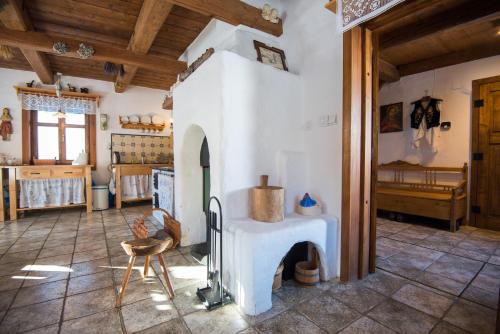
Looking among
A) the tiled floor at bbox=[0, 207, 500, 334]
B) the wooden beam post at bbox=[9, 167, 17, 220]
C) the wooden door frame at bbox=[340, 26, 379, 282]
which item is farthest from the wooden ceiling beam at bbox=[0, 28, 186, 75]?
the wooden door frame at bbox=[340, 26, 379, 282]

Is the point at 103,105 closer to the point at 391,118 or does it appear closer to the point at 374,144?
the point at 374,144

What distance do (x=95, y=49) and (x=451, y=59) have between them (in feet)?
17.7

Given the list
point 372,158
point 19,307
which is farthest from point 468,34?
point 19,307

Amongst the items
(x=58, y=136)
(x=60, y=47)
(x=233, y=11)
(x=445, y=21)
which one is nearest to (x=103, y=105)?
(x=58, y=136)

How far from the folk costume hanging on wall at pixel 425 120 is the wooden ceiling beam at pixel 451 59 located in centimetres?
51

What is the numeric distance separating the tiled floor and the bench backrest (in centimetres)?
116

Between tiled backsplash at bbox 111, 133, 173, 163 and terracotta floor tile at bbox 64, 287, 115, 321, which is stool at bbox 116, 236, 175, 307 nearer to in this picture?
terracotta floor tile at bbox 64, 287, 115, 321

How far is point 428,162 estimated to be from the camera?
3908 millimetres

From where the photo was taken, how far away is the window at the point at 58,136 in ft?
15.3

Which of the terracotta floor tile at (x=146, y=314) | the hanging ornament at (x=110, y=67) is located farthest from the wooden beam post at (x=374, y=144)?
the hanging ornament at (x=110, y=67)

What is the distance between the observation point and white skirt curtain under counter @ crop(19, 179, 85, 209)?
4.11m

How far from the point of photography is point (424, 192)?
12.3 feet

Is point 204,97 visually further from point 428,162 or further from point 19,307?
point 428,162

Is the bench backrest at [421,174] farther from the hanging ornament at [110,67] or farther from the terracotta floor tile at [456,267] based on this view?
the hanging ornament at [110,67]
